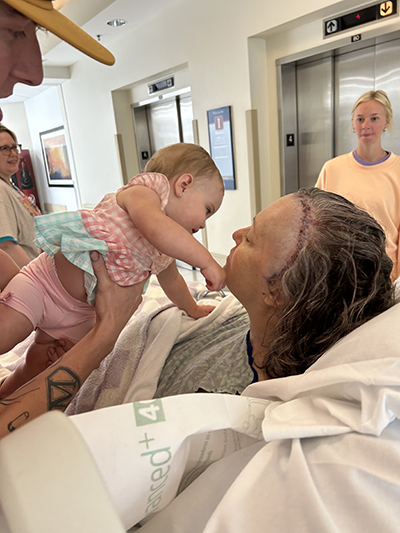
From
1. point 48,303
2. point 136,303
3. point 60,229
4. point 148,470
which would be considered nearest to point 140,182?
point 60,229

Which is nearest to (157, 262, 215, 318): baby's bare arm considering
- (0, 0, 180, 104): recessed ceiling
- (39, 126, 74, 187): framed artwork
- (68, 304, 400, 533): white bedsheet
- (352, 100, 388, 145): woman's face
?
(68, 304, 400, 533): white bedsheet

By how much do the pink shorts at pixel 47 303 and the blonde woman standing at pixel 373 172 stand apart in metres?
2.43

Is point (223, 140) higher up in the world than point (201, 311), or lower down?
higher up

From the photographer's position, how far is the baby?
1349mm

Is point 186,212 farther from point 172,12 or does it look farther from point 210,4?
point 172,12

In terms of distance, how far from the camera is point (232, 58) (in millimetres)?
4598

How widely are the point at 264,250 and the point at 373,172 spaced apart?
2447 millimetres

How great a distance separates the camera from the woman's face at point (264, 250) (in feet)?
4.05

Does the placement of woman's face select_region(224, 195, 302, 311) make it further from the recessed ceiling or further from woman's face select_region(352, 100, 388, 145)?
the recessed ceiling

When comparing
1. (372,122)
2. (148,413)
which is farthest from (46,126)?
(148,413)

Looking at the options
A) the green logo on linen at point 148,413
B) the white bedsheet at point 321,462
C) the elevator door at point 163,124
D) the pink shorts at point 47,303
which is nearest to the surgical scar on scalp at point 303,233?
the white bedsheet at point 321,462

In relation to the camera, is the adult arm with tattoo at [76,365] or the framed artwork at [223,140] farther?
the framed artwork at [223,140]

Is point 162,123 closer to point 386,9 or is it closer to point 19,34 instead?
point 386,9

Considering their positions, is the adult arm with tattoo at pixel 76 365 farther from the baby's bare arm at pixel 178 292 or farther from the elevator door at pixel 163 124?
the elevator door at pixel 163 124
